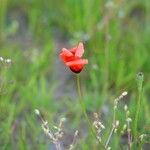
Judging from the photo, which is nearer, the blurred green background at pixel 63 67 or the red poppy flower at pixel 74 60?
the red poppy flower at pixel 74 60

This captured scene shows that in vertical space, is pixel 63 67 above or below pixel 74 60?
above

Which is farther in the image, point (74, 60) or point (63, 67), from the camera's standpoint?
point (63, 67)

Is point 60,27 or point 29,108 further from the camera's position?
point 60,27

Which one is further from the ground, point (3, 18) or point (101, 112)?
point (3, 18)

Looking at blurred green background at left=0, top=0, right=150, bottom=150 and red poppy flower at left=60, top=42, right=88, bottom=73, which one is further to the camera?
blurred green background at left=0, top=0, right=150, bottom=150

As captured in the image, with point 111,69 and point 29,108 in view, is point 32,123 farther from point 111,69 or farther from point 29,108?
point 111,69

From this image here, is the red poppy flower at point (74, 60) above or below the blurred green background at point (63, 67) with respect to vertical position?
below

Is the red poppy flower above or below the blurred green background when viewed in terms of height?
below

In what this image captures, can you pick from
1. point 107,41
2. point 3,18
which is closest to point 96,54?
point 107,41
